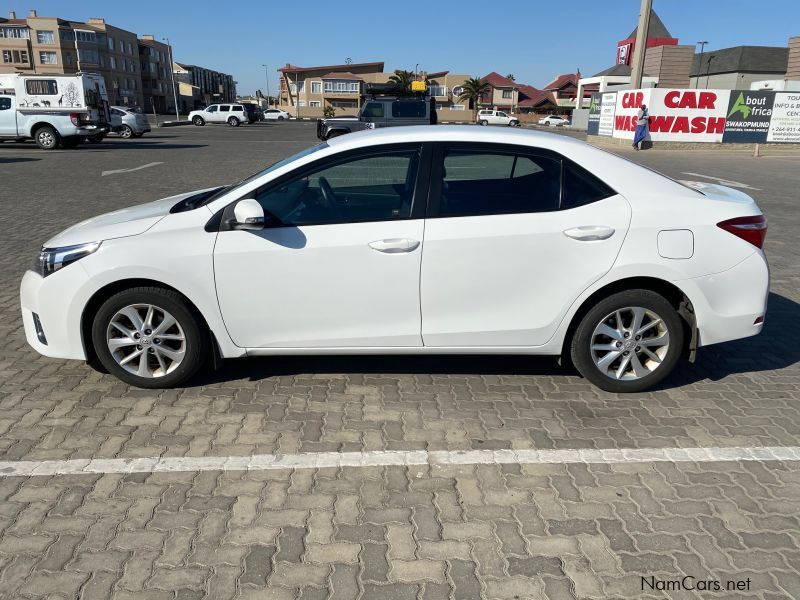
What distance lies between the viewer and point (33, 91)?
2195cm

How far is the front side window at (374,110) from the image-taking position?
20406 mm

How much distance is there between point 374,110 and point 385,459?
18684 millimetres

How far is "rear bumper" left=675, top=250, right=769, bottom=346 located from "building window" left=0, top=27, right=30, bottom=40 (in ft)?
343

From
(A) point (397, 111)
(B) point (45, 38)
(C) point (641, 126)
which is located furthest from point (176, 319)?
(B) point (45, 38)

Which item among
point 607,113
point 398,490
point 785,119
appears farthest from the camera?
point 607,113

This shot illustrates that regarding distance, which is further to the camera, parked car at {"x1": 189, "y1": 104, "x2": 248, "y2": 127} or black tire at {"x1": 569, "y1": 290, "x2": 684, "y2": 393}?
parked car at {"x1": 189, "y1": 104, "x2": 248, "y2": 127}

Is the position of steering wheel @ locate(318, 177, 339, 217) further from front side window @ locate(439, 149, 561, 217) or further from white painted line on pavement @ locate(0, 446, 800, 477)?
white painted line on pavement @ locate(0, 446, 800, 477)

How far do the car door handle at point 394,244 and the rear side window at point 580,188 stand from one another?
95 cm

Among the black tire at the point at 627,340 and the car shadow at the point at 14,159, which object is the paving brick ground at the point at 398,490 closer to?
the black tire at the point at 627,340

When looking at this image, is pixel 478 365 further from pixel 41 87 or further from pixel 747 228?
pixel 41 87

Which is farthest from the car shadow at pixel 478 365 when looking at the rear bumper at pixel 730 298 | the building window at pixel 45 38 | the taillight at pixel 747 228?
the building window at pixel 45 38

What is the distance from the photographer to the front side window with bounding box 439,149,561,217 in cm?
367

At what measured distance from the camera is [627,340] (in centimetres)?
381

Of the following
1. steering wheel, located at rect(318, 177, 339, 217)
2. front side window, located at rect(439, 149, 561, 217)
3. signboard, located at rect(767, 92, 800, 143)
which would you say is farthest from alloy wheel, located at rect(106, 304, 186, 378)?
signboard, located at rect(767, 92, 800, 143)
